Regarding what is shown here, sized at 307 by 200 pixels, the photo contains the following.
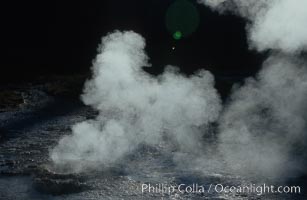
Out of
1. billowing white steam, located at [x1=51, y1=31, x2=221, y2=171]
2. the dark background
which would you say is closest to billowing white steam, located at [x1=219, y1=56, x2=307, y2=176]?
billowing white steam, located at [x1=51, y1=31, x2=221, y2=171]

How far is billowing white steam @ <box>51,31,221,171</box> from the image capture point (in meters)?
7.81

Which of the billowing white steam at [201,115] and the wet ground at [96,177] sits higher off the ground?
the billowing white steam at [201,115]

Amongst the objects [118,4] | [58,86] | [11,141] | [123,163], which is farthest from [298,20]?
[118,4]

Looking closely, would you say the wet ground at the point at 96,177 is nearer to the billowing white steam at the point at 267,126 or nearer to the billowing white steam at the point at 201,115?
the billowing white steam at the point at 201,115

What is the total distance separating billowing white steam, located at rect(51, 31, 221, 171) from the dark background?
170 inches

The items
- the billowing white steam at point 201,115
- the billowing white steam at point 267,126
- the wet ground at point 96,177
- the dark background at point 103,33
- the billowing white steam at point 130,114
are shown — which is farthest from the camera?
the dark background at point 103,33

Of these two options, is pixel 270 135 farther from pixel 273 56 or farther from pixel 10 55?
pixel 10 55

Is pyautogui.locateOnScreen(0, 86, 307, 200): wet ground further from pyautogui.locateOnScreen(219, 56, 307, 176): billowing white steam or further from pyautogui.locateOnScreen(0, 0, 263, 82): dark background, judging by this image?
pyautogui.locateOnScreen(0, 0, 263, 82): dark background

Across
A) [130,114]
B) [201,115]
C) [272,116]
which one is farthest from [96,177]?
[272,116]

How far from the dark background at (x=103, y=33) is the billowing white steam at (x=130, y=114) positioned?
14.1ft

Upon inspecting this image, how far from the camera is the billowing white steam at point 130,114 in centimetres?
781

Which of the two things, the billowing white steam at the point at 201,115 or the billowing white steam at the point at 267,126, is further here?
the billowing white steam at the point at 201,115

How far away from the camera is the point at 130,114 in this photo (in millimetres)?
10547

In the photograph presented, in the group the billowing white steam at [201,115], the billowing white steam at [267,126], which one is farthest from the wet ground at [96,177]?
the billowing white steam at [267,126]
